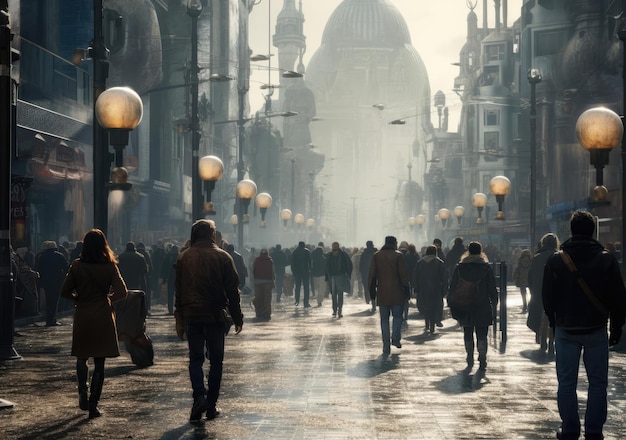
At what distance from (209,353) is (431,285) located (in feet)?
39.1

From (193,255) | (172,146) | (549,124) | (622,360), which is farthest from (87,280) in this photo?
(549,124)

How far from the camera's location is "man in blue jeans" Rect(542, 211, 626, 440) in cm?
959

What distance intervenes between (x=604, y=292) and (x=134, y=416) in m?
4.32

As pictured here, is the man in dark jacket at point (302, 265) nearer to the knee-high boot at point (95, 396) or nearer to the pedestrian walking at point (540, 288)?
the pedestrian walking at point (540, 288)

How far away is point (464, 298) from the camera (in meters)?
16.6

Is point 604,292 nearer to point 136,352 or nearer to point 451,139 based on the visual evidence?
point 136,352

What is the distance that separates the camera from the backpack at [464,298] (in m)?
16.6

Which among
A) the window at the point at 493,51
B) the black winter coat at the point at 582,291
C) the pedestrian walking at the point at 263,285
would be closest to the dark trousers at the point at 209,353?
the black winter coat at the point at 582,291

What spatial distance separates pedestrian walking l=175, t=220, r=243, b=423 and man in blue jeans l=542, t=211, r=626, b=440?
9.66 ft

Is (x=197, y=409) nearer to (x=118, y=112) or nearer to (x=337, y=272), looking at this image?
(x=118, y=112)

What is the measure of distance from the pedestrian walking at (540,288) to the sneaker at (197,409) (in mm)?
8430

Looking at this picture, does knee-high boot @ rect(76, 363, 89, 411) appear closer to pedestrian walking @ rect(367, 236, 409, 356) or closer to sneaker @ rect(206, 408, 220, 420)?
sneaker @ rect(206, 408, 220, 420)

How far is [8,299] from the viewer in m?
16.0

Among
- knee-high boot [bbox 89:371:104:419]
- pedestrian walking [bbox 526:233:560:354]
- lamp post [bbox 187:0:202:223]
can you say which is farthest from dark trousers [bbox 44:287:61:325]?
knee-high boot [bbox 89:371:104:419]
